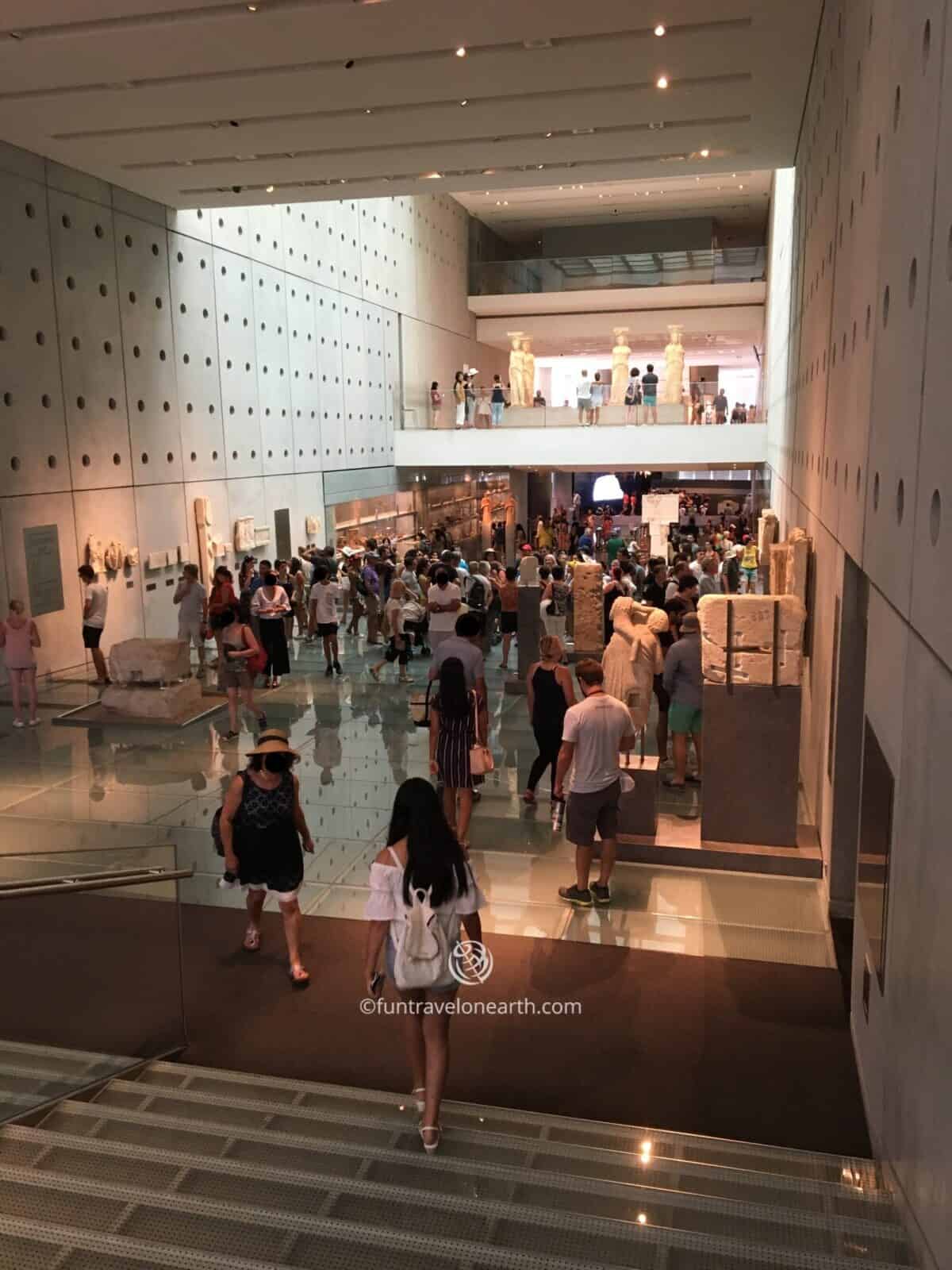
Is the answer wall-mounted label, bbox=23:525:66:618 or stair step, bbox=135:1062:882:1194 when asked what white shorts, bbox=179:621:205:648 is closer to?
wall-mounted label, bbox=23:525:66:618

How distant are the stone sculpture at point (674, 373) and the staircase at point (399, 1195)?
2287 cm

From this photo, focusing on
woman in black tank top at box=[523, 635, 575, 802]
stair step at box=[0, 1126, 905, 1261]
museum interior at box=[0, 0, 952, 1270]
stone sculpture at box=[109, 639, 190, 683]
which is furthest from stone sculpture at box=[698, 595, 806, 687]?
stone sculpture at box=[109, 639, 190, 683]

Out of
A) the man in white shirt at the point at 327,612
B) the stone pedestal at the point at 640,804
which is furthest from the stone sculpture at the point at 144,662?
the stone pedestal at the point at 640,804

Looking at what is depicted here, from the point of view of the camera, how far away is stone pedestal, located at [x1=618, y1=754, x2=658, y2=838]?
7855 millimetres

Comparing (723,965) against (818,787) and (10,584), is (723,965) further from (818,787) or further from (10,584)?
(10,584)

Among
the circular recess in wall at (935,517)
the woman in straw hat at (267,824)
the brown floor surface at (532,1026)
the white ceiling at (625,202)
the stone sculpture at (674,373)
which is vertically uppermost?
the white ceiling at (625,202)

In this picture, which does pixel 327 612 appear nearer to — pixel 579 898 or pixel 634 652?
pixel 634 652

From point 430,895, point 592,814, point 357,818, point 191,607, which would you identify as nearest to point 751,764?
point 592,814

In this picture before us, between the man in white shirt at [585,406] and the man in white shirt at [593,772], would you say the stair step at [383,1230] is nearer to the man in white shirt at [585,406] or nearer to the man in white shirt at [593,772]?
the man in white shirt at [593,772]

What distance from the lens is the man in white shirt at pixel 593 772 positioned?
6.75 meters

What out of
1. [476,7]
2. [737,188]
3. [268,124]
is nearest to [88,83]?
[268,124]

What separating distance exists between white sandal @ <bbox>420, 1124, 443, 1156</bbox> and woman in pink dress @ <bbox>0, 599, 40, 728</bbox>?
28.7 feet

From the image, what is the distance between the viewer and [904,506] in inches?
157

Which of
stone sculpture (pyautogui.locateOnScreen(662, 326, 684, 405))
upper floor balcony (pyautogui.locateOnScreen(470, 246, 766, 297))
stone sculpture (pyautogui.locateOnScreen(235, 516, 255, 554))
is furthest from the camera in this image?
upper floor balcony (pyautogui.locateOnScreen(470, 246, 766, 297))
